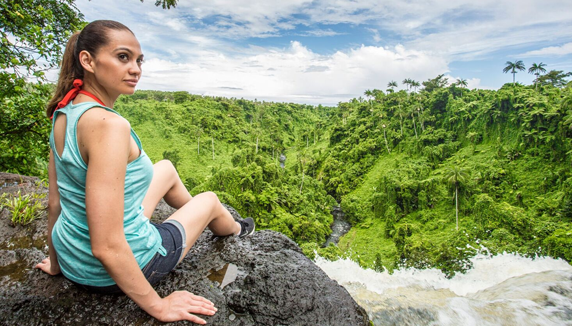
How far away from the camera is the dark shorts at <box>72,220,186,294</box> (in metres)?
1.39

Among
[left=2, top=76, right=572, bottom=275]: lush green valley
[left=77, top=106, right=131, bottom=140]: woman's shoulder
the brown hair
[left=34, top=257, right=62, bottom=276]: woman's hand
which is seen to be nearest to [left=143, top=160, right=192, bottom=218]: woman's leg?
[left=34, top=257, right=62, bottom=276]: woman's hand

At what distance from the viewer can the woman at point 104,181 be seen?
1.00m

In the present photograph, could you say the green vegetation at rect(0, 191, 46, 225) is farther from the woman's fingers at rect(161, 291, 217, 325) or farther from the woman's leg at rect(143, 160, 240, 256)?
the woman's fingers at rect(161, 291, 217, 325)

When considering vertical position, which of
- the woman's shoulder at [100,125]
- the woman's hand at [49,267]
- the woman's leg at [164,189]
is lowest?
the woman's hand at [49,267]

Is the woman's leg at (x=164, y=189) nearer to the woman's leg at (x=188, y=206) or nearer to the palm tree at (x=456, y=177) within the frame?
the woman's leg at (x=188, y=206)

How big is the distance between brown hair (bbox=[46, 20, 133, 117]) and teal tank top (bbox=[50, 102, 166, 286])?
13 cm

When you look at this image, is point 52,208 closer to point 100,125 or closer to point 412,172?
point 100,125

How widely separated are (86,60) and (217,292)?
48.7 inches

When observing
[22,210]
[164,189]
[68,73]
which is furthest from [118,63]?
[22,210]

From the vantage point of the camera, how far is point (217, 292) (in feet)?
5.24

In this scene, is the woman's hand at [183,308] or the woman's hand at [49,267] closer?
the woman's hand at [183,308]

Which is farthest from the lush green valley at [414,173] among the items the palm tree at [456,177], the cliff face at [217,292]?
the cliff face at [217,292]

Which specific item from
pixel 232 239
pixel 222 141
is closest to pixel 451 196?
pixel 232 239

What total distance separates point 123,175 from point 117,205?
0.10m
